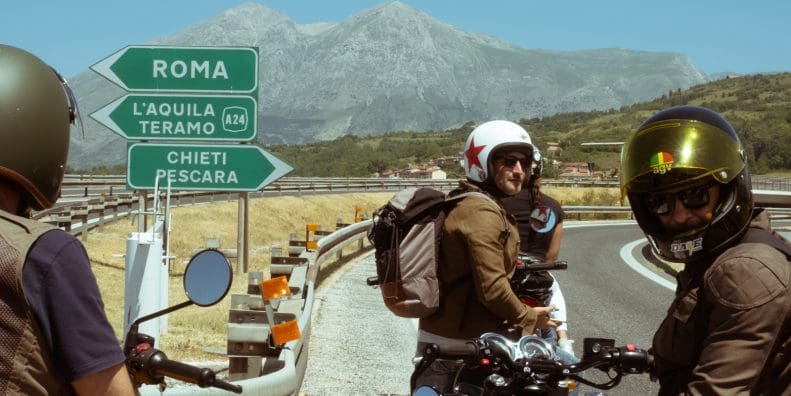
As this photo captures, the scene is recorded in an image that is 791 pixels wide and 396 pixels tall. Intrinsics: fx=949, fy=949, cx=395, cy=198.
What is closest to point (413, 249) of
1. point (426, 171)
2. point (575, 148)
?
point (426, 171)

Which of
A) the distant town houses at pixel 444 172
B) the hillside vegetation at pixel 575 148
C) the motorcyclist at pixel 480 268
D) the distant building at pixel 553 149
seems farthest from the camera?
the distant building at pixel 553 149

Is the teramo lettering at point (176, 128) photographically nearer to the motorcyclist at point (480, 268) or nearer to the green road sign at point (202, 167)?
the green road sign at point (202, 167)

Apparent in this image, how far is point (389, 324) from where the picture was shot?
10.8 meters

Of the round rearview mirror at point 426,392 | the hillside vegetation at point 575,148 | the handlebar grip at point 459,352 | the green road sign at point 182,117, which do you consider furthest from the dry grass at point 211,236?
the hillside vegetation at point 575,148

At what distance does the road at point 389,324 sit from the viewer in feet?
26.6

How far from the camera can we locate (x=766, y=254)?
2355mm

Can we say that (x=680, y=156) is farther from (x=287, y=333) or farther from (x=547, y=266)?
(x=547, y=266)

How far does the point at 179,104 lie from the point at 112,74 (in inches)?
52.6

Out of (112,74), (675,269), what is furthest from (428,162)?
(112,74)

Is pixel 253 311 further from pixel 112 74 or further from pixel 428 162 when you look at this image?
pixel 428 162

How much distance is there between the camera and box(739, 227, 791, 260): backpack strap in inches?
95.9

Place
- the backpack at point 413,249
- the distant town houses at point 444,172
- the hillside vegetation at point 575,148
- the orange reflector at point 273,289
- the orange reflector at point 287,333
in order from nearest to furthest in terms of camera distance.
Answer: the orange reflector at point 273,289 < the orange reflector at point 287,333 < the backpack at point 413,249 < the distant town houses at point 444,172 < the hillside vegetation at point 575,148

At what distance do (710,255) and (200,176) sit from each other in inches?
345

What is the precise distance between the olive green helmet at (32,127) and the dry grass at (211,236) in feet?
10.7
